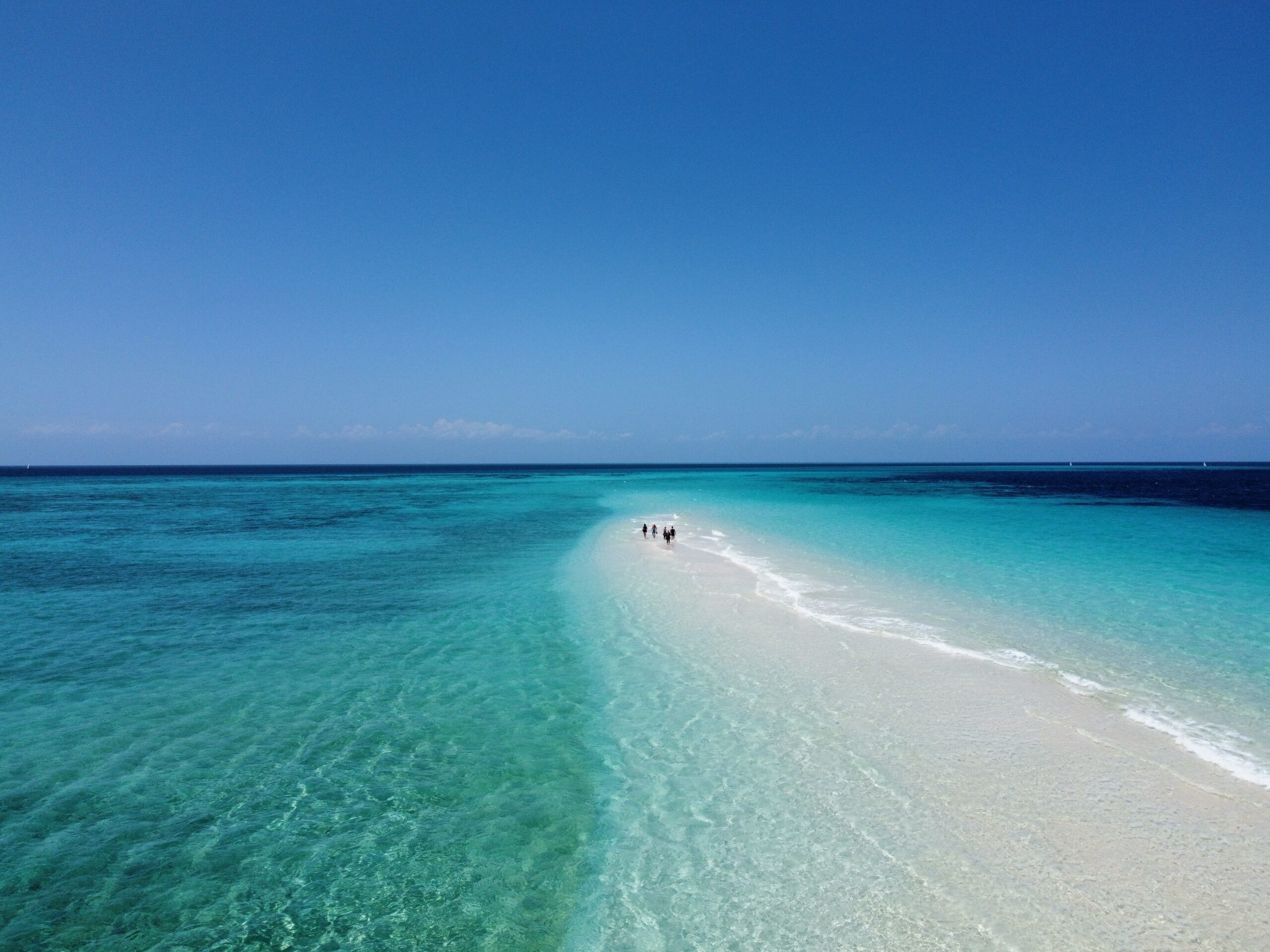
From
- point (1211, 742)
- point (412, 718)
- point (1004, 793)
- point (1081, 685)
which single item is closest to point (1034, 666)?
point (1081, 685)

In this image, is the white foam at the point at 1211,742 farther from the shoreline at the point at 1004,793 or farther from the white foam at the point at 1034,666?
the shoreline at the point at 1004,793

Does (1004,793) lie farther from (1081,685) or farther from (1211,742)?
(1081,685)

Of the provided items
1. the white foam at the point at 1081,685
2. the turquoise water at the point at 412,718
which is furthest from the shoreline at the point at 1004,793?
the turquoise water at the point at 412,718

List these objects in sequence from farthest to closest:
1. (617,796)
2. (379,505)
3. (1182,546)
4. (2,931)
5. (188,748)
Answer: (379,505), (1182,546), (188,748), (617,796), (2,931)

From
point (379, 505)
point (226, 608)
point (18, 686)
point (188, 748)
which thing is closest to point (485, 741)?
point (188, 748)

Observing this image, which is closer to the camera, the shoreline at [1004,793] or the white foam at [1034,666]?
the shoreline at [1004,793]

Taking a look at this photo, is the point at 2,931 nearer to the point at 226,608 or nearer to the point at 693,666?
the point at 693,666

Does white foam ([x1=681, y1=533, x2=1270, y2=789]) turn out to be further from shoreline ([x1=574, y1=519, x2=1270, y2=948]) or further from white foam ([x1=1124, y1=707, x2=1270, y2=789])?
shoreline ([x1=574, y1=519, x2=1270, y2=948])
